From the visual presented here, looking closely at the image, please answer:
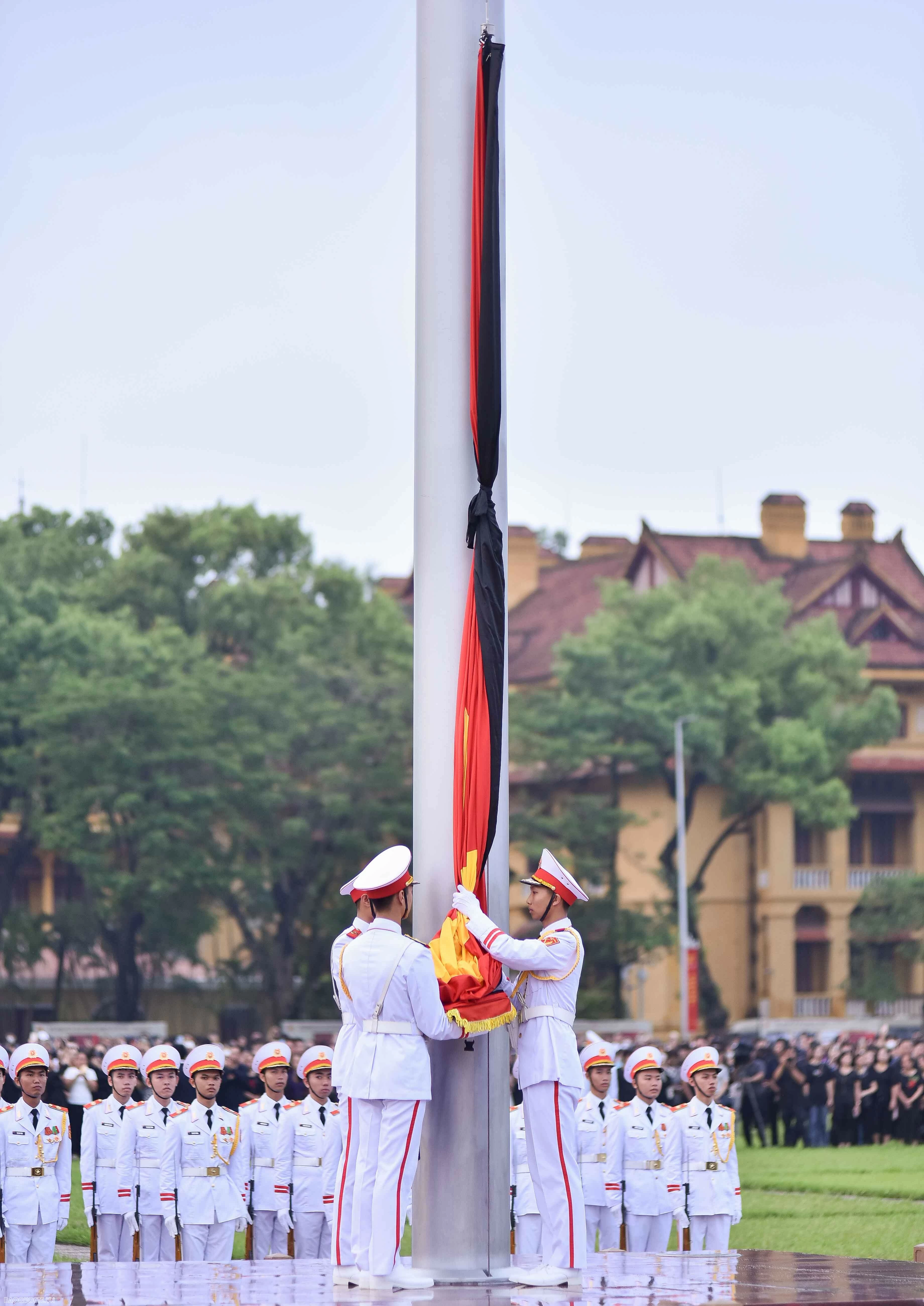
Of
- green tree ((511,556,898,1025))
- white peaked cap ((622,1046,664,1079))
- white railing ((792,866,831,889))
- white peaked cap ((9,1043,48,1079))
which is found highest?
green tree ((511,556,898,1025))

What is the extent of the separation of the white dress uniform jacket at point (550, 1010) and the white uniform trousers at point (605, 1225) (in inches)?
178

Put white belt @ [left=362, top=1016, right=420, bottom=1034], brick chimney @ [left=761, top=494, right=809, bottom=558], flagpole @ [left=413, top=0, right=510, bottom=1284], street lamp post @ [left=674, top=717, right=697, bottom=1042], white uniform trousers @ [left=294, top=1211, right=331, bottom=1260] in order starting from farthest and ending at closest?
brick chimney @ [left=761, top=494, right=809, bottom=558] → street lamp post @ [left=674, top=717, right=697, bottom=1042] → white uniform trousers @ [left=294, top=1211, right=331, bottom=1260] → flagpole @ [left=413, top=0, right=510, bottom=1284] → white belt @ [left=362, top=1016, right=420, bottom=1034]

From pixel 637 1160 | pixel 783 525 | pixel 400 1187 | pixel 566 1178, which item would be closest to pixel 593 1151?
pixel 637 1160

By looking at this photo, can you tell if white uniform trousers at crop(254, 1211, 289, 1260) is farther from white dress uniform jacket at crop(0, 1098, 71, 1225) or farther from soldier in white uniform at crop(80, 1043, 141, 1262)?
white dress uniform jacket at crop(0, 1098, 71, 1225)

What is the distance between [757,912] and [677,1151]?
3858cm

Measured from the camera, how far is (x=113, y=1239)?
12586 mm

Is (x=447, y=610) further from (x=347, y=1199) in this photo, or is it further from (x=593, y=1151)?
(x=593, y=1151)

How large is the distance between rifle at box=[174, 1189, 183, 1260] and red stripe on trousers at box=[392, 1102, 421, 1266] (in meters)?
4.04

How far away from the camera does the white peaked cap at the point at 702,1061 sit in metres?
12.6

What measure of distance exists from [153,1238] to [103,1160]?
0.57m

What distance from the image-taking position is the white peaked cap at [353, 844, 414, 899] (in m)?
8.62

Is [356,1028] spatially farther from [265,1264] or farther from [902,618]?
[902,618]

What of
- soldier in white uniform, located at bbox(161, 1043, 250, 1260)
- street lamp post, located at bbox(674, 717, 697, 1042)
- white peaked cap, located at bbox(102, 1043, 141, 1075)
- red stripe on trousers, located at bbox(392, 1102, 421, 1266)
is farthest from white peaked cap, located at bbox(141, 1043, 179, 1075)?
street lamp post, located at bbox(674, 717, 697, 1042)

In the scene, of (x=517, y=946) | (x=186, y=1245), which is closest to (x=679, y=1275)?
(x=517, y=946)
